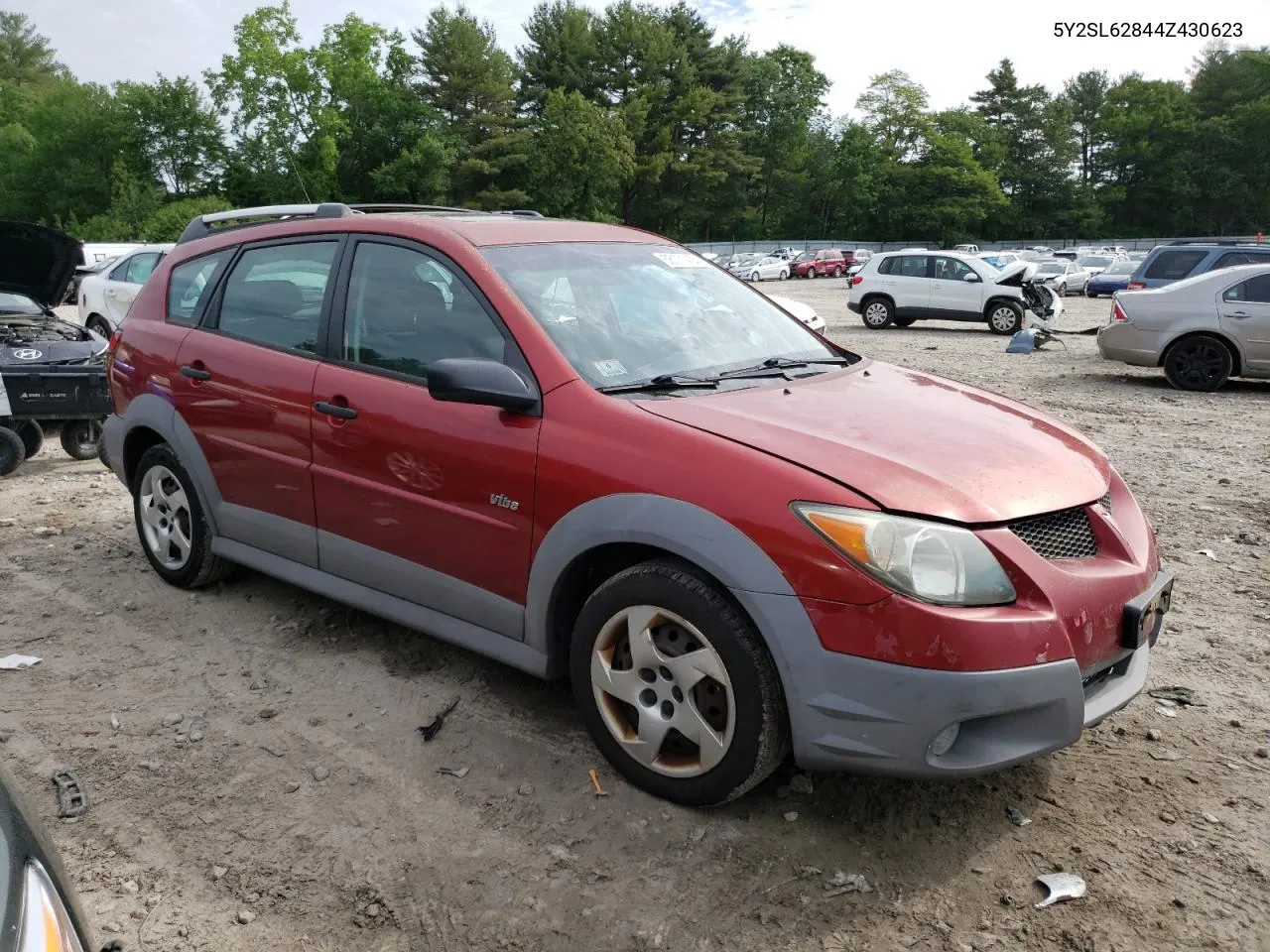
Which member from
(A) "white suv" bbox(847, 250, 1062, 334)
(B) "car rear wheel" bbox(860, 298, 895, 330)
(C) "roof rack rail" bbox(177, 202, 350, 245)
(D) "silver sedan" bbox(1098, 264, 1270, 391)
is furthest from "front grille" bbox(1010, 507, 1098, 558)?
(B) "car rear wheel" bbox(860, 298, 895, 330)

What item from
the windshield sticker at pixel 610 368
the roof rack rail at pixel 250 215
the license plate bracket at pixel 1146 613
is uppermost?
the roof rack rail at pixel 250 215

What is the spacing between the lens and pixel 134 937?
2.53 metres

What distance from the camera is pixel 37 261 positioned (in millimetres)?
8430

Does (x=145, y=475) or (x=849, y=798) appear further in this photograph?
(x=145, y=475)

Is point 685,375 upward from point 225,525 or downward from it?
upward

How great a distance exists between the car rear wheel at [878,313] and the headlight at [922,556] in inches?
743

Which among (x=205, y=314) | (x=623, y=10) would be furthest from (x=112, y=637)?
(x=623, y=10)

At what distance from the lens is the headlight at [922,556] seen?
256 centimetres

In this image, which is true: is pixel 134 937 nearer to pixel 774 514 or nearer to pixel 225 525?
pixel 774 514

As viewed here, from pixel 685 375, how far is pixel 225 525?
92.2 inches

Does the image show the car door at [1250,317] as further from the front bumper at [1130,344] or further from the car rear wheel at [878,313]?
the car rear wheel at [878,313]

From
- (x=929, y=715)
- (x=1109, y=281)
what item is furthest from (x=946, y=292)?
(x=929, y=715)

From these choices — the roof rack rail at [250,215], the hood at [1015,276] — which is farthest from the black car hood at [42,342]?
the hood at [1015,276]

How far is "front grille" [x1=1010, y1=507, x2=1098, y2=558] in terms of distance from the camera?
2756mm
